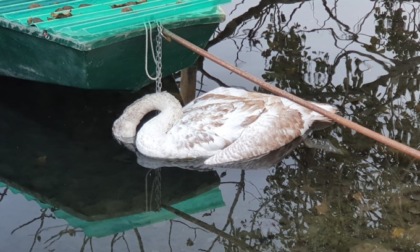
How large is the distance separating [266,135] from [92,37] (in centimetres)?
175

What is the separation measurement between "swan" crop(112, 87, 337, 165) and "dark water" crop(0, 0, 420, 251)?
6.8 inches

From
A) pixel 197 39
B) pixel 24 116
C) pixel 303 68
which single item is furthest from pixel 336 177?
pixel 24 116

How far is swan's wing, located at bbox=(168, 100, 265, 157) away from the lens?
691 centimetres

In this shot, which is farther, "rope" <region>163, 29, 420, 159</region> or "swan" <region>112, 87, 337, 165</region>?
"swan" <region>112, 87, 337, 165</region>

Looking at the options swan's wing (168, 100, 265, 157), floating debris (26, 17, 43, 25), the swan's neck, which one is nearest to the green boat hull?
floating debris (26, 17, 43, 25)

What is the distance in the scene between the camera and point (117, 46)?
23.2 feet

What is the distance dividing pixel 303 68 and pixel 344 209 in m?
3.17

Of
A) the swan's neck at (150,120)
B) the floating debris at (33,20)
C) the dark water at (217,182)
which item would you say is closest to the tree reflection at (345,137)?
the dark water at (217,182)

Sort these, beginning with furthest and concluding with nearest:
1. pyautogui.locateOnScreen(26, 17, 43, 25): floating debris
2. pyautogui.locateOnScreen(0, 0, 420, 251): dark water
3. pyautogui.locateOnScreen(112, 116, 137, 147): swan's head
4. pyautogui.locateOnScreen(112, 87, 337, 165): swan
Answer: pyautogui.locateOnScreen(112, 116, 137, 147): swan's head < pyautogui.locateOnScreen(26, 17, 43, 25): floating debris < pyautogui.locateOnScreen(112, 87, 337, 165): swan < pyautogui.locateOnScreen(0, 0, 420, 251): dark water

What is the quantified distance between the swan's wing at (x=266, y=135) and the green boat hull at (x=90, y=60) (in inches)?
47.9

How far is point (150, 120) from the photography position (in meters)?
7.19

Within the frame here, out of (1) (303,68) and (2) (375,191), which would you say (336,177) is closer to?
(2) (375,191)

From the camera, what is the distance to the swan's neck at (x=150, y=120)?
7.06 meters

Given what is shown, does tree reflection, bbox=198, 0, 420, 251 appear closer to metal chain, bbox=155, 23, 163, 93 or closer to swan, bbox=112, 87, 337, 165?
swan, bbox=112, 87, 337, 165
